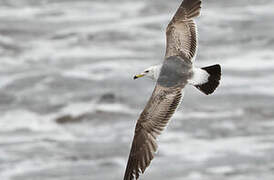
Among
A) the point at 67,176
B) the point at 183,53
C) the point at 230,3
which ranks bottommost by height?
the point at 183,53

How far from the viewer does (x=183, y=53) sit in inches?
295

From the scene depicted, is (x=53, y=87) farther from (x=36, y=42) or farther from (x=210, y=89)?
(x=210, y=89)

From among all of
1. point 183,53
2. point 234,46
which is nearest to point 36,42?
point 234,46

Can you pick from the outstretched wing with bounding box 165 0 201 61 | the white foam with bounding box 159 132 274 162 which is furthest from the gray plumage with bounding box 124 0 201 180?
the white foam with bounding box 159 132 274 162

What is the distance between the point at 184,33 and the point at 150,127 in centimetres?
111

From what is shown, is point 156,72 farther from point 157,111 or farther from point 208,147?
point 208,147

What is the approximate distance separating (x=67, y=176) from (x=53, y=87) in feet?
11.0

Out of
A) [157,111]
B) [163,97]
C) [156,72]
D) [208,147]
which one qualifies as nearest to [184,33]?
[156,72]

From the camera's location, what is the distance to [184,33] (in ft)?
25.4

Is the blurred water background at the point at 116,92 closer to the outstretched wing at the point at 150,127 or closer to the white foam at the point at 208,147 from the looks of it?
the white foam at the point at 208,147

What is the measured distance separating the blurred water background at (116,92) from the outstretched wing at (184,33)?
323cm

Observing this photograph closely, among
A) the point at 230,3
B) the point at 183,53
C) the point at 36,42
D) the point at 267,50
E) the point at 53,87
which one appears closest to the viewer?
the point at 183,53

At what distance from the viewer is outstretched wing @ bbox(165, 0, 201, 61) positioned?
7539 millimetres

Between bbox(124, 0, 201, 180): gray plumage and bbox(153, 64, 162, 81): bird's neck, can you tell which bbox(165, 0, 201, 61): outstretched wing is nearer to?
bbox(124, 0, 201, 180): gray plumage
